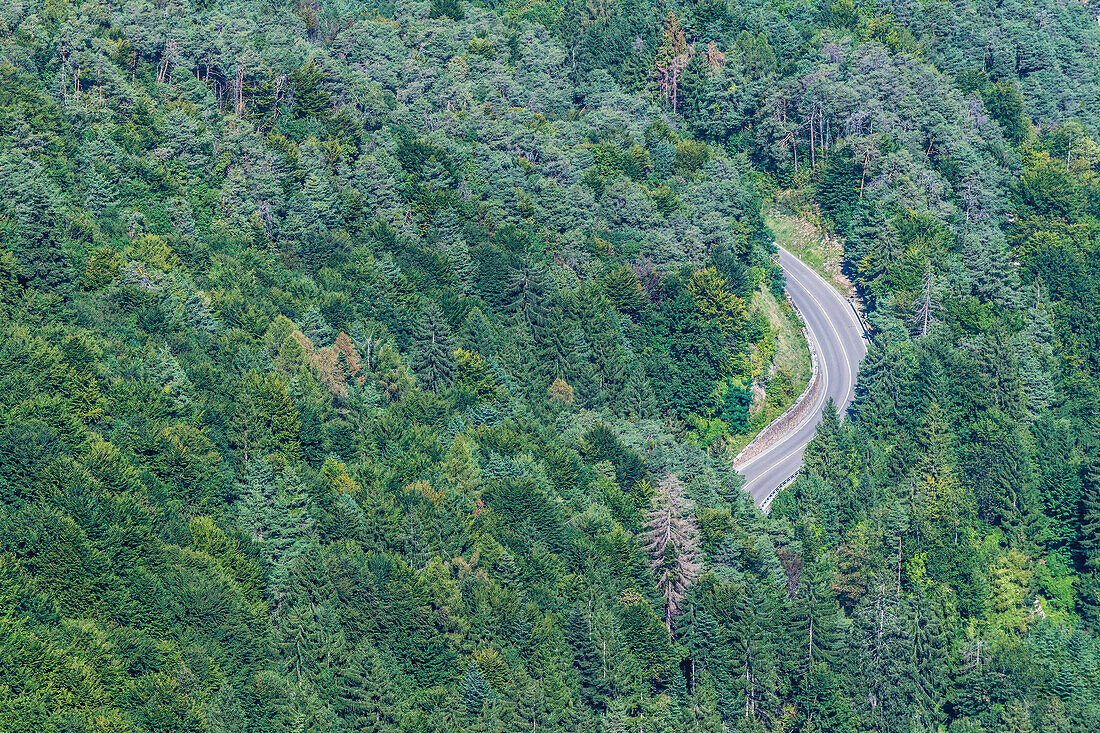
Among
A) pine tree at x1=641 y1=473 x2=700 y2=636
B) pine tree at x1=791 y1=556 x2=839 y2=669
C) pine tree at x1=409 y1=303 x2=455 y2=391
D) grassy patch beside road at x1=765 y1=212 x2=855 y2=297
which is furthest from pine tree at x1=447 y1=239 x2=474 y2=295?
pine tree at x1=791 y1=556 x2=839 y2=669

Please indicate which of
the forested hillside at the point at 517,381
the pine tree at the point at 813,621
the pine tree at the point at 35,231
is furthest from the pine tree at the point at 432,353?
the pine tree at the point at 813,621

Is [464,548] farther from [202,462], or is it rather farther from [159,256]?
[159,256]

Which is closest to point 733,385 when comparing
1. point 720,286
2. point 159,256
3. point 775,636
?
point 720,286

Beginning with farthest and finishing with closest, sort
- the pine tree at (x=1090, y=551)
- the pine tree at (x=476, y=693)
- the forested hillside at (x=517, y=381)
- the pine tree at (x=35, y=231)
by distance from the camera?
the pine tree at (x=1090, y=551) < the pine tree at (x=35, y=231) < the pine tree at (x=476, y=693) < the forested hillside at (x=517, y=381)

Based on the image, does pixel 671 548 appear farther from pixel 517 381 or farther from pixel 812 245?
pixel 812 245

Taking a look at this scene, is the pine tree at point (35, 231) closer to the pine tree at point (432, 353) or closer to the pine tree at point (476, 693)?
the pine tree at point (432, 353)

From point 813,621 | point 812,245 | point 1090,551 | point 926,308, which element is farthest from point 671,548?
point 812,245

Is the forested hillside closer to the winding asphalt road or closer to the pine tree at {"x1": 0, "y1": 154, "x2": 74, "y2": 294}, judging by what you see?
the pine tree at {"x1": 0, "y1": 154, "x2": 74, "y2": 294}
